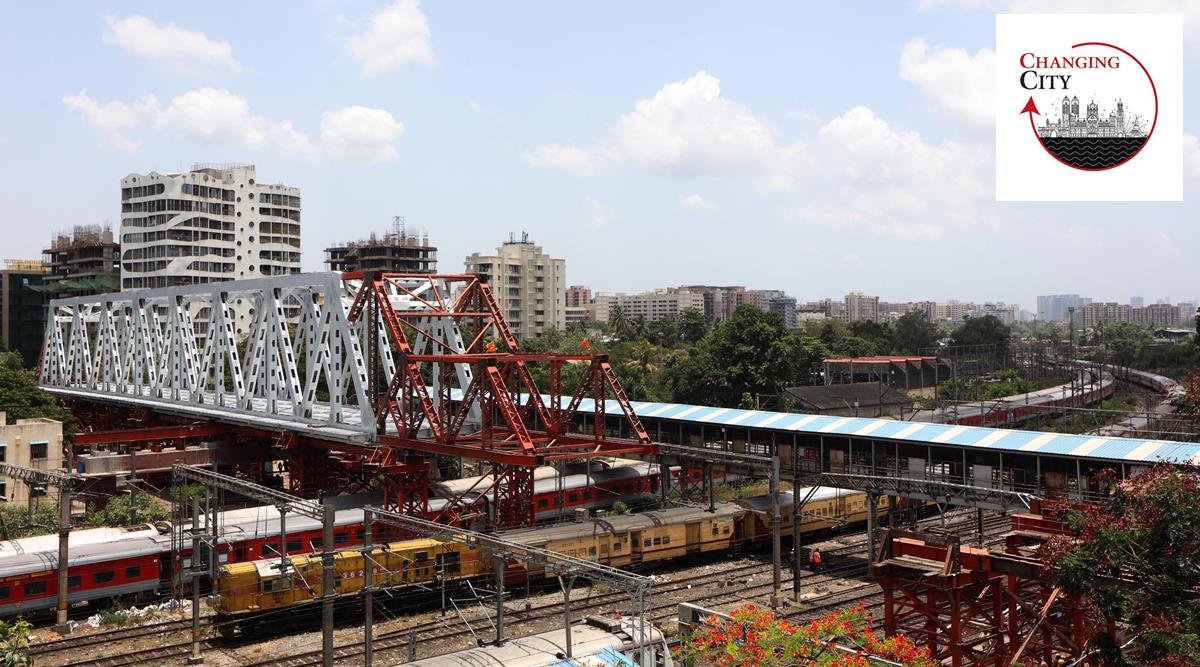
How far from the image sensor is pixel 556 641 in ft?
79.5

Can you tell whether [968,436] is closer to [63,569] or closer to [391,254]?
[63,569]

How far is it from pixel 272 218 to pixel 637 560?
91.2 meters

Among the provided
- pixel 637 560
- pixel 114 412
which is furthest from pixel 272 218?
pixel 637 560

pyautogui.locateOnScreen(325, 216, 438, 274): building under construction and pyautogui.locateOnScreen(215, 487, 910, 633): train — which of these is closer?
pyautogui.locateOnScreen(215, 487, 910, 633): train

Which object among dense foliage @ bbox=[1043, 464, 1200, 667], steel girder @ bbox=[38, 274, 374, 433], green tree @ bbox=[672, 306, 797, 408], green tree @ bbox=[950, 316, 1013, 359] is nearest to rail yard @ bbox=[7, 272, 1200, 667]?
steel girder @ bbox=[38, 274, 374, 433]

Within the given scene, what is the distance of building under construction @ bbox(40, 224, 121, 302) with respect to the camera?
11969 cm

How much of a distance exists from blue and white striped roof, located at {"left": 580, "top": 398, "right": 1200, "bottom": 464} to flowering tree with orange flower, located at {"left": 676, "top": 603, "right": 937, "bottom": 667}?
13402mm

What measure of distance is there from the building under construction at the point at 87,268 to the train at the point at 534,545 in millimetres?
102696

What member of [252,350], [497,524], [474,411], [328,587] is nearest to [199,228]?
[252,350]

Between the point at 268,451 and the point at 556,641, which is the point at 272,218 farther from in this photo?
the point at 556,641

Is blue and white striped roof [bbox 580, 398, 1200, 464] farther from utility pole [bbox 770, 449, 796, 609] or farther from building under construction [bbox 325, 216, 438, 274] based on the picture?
building under construction [bbox 325, 216, 438, 274]

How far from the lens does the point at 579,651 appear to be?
23109 millimetres

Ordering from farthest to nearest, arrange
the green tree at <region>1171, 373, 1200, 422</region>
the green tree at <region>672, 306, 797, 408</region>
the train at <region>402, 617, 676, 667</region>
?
the green tree at <region>672, 306, 797, 408</region> → the train at <region>402, 617, 676, 667</region> → the green tree at <region>1171, 373, 1200, 422</region>

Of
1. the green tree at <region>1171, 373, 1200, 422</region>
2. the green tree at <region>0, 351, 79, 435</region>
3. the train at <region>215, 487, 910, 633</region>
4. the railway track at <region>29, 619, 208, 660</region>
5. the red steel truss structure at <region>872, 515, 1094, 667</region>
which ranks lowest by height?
the railway track at <region>29, 619, 208, 660</region>
